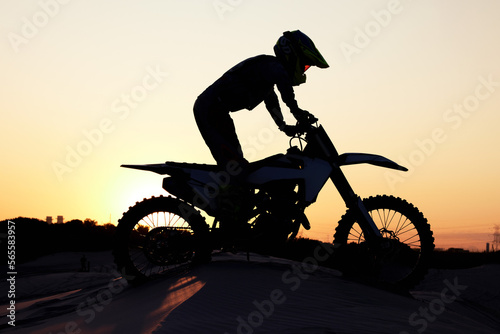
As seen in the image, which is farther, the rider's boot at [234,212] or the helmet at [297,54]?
the rider's boot at [234,212]

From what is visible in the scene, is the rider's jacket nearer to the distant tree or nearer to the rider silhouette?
the rider silhouette

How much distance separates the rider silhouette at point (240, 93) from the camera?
6809 mm

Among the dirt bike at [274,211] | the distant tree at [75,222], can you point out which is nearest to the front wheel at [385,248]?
the dirt bike at [274,211]

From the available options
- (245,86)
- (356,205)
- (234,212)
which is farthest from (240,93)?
(356,205)

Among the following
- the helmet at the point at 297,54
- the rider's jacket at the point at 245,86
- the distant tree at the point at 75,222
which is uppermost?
the distant tree at the point at 75,222

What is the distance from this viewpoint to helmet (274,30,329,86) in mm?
6680

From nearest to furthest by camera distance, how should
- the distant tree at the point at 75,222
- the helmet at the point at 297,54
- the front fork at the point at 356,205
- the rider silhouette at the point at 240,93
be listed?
1. the helmet at the point at 297,54
2. the rider silhouette at the point at 240,93
3. the front fork at the point at 356,205
4. the distant tree at the point at 75,222

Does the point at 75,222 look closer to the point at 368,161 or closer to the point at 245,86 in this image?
the point at 245,86

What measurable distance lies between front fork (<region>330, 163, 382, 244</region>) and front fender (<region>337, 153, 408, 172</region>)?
14 centimetres

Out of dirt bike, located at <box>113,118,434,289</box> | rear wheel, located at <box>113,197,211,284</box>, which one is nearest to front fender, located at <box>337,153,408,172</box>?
dirt bike, located at <box>113,118,434,289</box>

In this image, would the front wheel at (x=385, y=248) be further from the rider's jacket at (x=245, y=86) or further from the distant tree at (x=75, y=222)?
the distant tree at (x=75, y=222)

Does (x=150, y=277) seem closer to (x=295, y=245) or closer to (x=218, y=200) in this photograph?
(x=218, y=200)

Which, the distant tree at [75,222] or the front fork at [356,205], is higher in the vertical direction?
the distant tree at [75,222]

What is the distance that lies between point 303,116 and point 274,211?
49.4 inches
